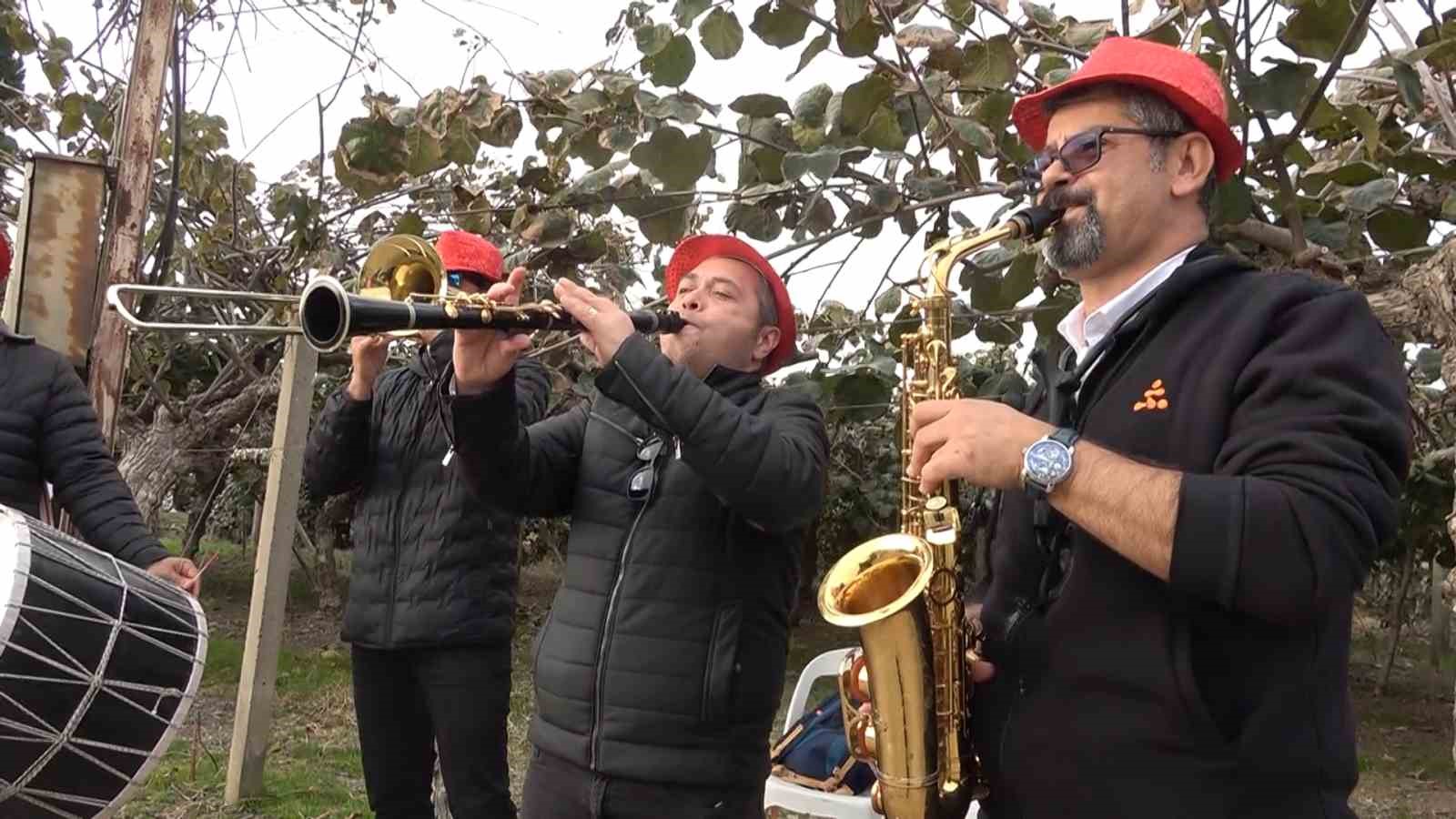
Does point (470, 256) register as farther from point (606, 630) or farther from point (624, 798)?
point (624, 798)

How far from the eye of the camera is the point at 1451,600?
2477mm

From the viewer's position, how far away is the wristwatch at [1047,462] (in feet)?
4.85

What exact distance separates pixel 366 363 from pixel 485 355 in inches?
35.7

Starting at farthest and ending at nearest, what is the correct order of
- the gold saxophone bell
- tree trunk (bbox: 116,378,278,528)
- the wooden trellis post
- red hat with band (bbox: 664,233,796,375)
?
tree trunk (bbox: 116,378,278,528) < the wooden trellis post < the gold saxophone bell < red hat with band (bbox: 664,233,796,375)

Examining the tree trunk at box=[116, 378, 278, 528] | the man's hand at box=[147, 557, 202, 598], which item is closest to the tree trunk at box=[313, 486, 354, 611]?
the tree trunk at box=[116, 378, 278, 528]

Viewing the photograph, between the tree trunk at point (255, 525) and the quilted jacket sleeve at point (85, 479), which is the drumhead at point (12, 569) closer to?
the quilted jacket sleeve at point (85, 479)

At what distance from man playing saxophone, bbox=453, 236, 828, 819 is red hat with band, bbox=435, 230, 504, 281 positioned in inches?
39.3

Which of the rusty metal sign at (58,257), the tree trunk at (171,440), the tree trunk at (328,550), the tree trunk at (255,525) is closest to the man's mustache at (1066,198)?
the rusty metal sign at (58,257)

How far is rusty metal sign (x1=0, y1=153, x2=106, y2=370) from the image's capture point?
3.38 m

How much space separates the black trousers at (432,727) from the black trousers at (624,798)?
35.4 inches

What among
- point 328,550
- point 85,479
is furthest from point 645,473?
point 328,550

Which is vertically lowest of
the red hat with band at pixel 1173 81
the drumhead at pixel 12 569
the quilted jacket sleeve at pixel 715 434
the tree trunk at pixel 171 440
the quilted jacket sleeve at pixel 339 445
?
the tree trunk at pixel 171 440

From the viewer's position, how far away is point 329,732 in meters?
6.61

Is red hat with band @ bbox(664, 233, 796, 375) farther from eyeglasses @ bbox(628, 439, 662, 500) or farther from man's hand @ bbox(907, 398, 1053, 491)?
man's hand @ bbox(907, 398, 1053, 491)
